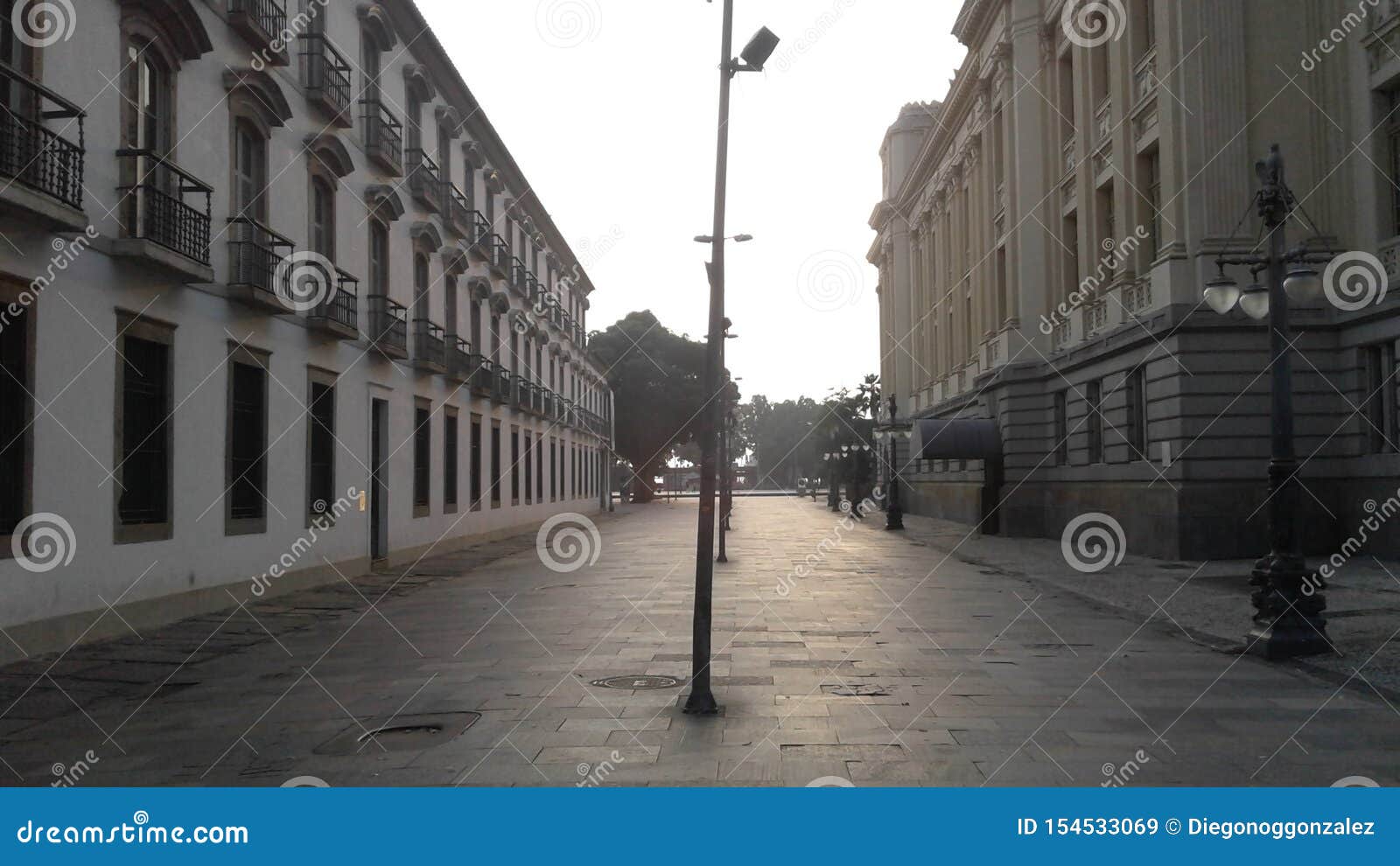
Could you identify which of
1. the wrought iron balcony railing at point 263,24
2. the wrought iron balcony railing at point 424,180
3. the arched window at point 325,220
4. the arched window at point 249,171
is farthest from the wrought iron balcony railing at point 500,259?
the arched window at point 249,171

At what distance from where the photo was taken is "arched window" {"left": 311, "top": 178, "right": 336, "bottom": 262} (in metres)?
17.5

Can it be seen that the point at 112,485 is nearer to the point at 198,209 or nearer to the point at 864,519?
the point at 198,209

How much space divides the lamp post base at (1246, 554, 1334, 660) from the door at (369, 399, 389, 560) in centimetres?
1501

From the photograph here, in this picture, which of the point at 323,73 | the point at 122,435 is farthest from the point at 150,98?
the point at 323,73

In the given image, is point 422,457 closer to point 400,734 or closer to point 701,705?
point 400,734

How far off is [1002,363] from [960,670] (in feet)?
75.4

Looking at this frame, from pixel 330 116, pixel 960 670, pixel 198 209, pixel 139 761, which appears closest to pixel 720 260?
pixel 960 670

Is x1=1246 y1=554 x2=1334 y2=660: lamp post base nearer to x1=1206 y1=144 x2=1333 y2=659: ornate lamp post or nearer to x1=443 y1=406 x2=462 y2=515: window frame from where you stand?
x1=1206 y1=144 x2=1333 y2=659: ornate lamp post

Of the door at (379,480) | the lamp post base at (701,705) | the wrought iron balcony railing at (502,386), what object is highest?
the wrought iron balcony railing at (502,386)

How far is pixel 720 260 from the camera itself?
8.36 meters

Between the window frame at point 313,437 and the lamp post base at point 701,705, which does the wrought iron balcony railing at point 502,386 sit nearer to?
the window frame at point 313,437

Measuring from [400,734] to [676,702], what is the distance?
1.94 metres

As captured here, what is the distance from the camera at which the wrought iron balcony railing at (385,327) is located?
65.5ft

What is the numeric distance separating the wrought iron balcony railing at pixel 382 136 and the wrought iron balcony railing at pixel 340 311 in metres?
2.41
